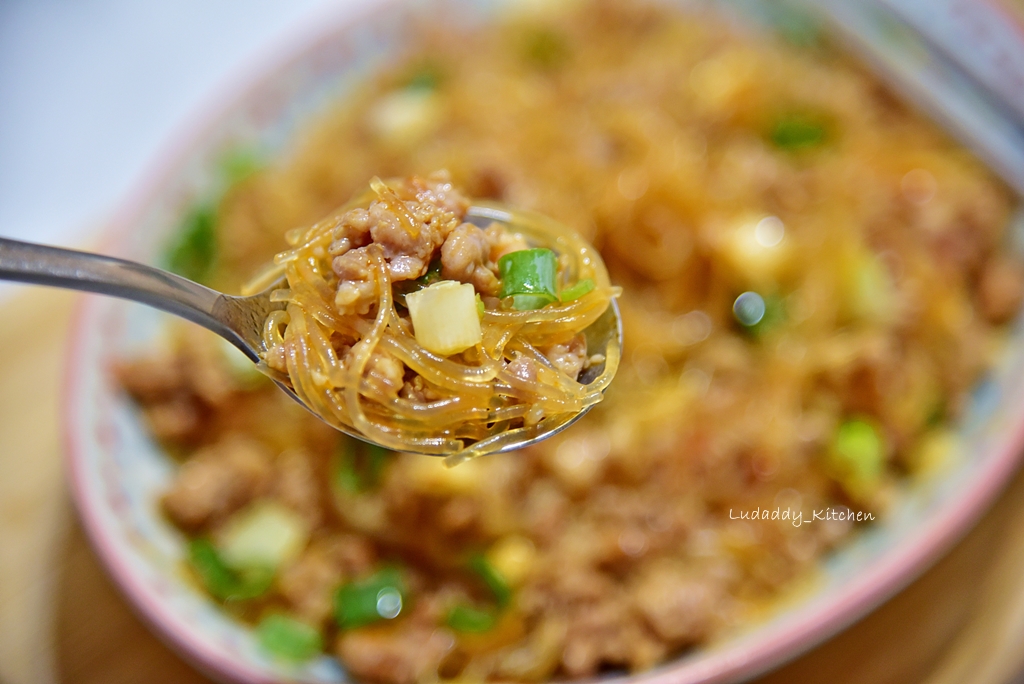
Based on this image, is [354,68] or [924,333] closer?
[924,333]

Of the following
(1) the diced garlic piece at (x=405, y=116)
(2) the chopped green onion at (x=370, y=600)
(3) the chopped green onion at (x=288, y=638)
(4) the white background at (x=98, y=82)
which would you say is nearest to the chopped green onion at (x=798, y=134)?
(1) the diced garlic piece at (x=405, y=116)

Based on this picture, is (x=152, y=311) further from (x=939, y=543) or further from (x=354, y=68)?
(x=939, y=543)

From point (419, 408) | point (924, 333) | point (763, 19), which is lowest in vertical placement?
point (924, 333)

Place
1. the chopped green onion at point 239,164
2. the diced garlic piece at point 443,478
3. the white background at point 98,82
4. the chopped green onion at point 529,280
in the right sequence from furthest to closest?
the white background at point 98,82
the chopped green onion at point 239,164
the diced garlic piece at point 443,478
the chopped green onion at point 529,280

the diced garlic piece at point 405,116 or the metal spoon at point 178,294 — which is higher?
the metal spoon at point 178,294

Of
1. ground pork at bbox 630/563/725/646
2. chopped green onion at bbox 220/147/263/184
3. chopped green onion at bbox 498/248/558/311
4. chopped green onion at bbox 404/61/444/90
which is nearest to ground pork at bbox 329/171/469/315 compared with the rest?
chopped green onion at bbox 498/248/558/311

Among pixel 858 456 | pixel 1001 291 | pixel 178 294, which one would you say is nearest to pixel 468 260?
pixel 178 294

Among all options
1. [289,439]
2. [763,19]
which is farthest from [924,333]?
[289,439]

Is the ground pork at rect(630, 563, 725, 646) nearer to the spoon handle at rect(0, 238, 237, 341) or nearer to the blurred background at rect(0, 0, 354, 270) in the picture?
the spoon handle at rect(0, 238, 237, 341)

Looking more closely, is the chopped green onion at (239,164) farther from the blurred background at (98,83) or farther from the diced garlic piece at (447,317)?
the diced garlic piece at (447,317)
